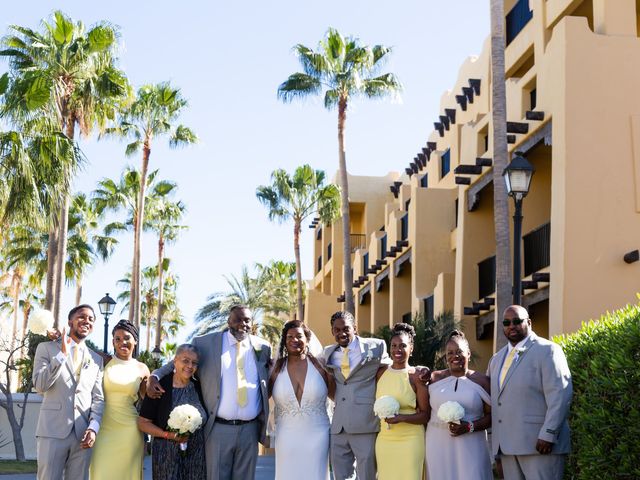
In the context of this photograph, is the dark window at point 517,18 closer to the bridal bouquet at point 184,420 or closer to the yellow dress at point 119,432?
the yellow dress at point 119,432

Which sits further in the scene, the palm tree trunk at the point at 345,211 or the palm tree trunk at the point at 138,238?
the palm tree trunk at the point at 138,238

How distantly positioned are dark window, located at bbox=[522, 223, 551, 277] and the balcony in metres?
24.2

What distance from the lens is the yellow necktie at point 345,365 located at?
9062 millimetres

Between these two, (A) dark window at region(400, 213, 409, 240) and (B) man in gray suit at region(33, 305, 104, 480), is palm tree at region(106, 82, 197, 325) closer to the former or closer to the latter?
(A) dark window at region(400, 213, 409, 240)

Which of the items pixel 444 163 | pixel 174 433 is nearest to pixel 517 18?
pixel 444 163

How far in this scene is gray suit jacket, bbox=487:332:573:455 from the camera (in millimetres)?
7734

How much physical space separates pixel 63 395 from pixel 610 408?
4.75m

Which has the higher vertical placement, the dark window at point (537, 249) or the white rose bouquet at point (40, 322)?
the dark window at point (537, 249)

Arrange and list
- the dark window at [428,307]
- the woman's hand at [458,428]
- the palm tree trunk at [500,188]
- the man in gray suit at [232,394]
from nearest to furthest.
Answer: the woman's hand at [458,428] → the man in gray suit at [232,394] → the palm tree trunk at [500,188] → the dark window at [428,307]

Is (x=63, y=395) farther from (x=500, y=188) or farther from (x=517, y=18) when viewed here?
(x=517, y=18)

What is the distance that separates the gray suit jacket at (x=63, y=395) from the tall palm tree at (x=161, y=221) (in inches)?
1678

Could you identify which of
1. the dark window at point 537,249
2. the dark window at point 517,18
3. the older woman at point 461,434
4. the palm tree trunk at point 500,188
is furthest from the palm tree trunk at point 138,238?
the older woman at point 461,434

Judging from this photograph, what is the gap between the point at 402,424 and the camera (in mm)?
8727

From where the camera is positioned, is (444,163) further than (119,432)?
Yes
